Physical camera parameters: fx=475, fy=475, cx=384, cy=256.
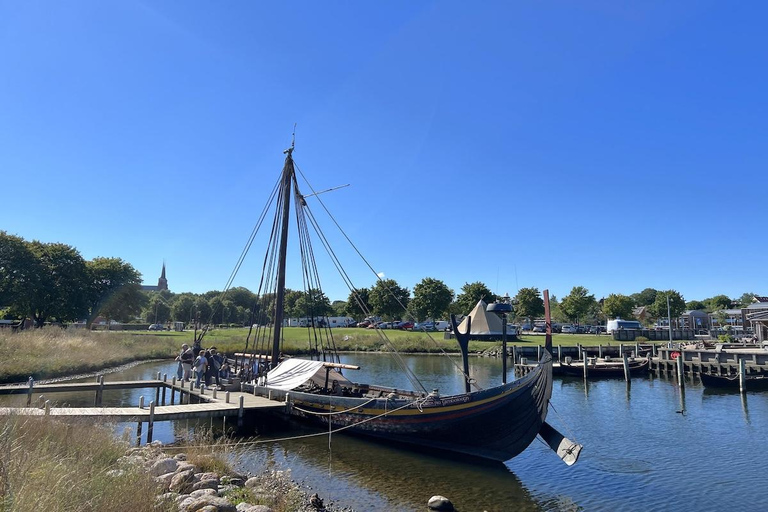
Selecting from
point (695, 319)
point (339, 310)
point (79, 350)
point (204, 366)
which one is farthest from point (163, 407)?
point (695, 319)

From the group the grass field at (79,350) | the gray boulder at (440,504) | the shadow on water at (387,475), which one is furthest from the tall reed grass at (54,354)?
the gray boulder at (440,504)

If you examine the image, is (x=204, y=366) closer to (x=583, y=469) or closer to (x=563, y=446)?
(x=563, y=446)

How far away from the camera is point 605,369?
40531 millimetres

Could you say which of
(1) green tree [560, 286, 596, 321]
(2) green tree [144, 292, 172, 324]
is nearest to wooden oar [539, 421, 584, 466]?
(1) green tree [560, 286, 596, 321]

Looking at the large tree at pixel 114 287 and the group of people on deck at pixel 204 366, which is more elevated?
the large tree at pixel 114 287

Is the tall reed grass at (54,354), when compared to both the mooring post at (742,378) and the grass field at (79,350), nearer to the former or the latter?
the grass field at (79,350)

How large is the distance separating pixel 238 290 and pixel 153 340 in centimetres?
9591

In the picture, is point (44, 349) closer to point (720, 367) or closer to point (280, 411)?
point (280, 411)

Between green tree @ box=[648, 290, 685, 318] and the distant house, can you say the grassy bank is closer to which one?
green tree @ box=[648, 290, 685, 318]

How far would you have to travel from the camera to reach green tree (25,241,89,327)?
55500 millimetres

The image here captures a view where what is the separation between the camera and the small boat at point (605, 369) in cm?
4056

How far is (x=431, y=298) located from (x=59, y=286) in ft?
185

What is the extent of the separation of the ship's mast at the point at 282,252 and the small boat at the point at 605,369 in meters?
28.6

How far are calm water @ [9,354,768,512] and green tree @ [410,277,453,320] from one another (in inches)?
2405
